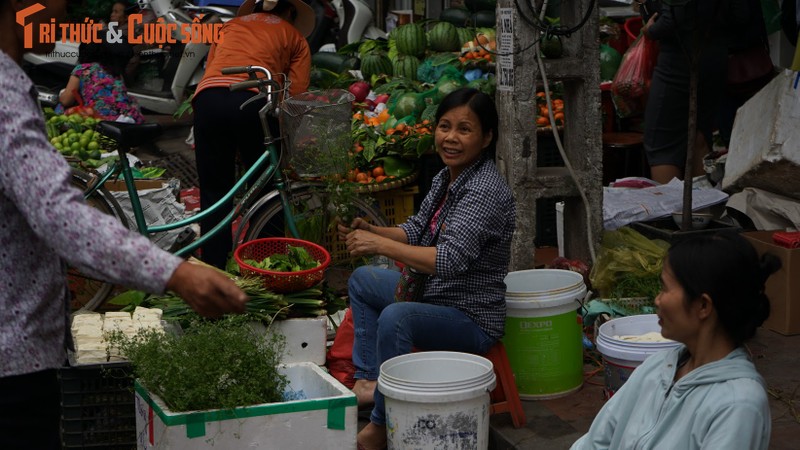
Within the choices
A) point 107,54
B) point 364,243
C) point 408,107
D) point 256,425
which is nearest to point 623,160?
point 408,107

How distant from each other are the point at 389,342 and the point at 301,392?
452 millimetres

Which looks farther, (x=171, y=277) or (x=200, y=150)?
(x=200, y=150)

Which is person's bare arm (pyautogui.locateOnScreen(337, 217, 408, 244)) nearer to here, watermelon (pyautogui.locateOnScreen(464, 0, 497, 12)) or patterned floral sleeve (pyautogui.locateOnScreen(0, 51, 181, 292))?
patterned floral sleeve (pyautogui.locateOnScreen(0, 51, 181, 292))

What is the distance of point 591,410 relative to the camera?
15.5 feet

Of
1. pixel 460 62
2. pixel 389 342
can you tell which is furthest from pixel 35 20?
pixel 460 62

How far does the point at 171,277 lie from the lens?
224 cm

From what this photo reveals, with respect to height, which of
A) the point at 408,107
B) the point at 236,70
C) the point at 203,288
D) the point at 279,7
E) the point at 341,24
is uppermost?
the point at 279,7

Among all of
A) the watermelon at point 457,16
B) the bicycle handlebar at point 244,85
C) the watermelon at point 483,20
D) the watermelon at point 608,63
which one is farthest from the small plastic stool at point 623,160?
the bicycle handlebar at point 244,85

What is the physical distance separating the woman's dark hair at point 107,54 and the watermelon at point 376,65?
10.8ft

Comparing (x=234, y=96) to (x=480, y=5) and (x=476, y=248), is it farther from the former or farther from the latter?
(x=480, y=5)

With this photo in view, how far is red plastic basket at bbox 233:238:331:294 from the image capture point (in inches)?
199

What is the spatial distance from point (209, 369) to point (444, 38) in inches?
242

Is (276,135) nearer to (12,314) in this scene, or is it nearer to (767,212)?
(767,212)

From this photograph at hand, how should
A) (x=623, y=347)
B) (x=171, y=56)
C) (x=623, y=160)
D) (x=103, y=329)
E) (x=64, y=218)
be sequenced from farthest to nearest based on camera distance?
1. (x=171, y=56)
2. (x=623, y=160)
3. (x=103, y=329)
4. (x=623, y=347)
5. (x=64, y=218)
